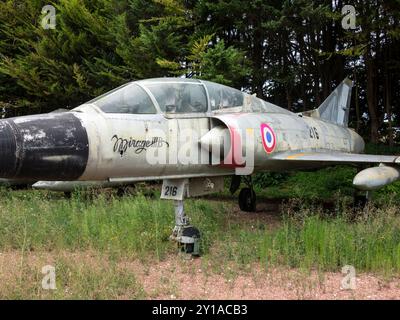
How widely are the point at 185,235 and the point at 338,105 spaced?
23.1 ft

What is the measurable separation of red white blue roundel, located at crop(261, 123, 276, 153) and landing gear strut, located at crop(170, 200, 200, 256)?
1.64m

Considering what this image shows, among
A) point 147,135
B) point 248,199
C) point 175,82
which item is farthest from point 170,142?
point 248,199

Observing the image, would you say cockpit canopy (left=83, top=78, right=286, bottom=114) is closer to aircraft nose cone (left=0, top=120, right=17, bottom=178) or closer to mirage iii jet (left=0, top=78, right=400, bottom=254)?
mirage iii jet (left=0, top=78, right=400, bottom=254)

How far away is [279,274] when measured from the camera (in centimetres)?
544

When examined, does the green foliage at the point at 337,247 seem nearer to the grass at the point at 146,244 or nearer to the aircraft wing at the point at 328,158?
the grass at the point at 146,244

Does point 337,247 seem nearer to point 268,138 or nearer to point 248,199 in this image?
point 268,138

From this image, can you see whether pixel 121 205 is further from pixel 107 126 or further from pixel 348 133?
pixel 348 133

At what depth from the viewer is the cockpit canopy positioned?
5973 millimetres

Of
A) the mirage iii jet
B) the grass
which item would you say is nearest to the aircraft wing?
the mirage iii jet

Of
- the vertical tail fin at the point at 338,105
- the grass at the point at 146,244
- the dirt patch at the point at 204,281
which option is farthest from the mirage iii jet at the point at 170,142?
the vertical tail fin at the point at 338,105

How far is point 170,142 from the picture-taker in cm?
614

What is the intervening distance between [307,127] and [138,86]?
3.66 metres

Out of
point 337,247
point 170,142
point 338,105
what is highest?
point 338,105

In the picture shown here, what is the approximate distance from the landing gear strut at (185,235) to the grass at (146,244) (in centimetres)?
20
